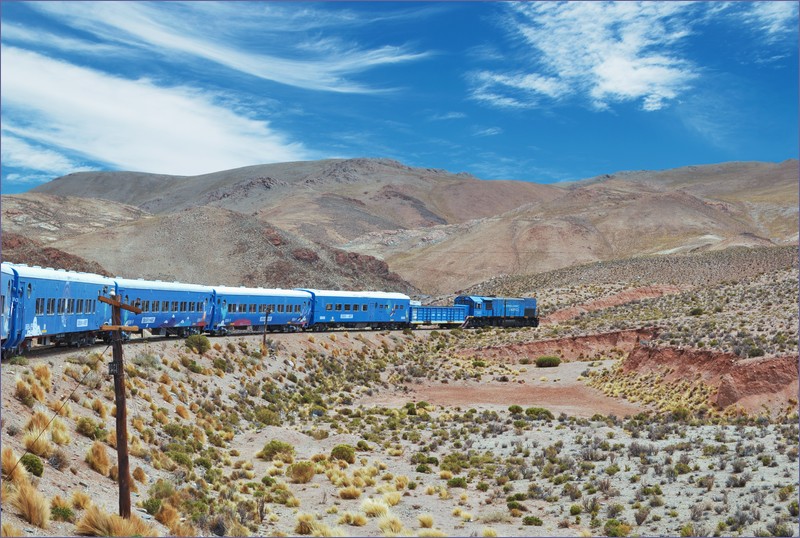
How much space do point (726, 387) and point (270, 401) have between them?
24.4 metres

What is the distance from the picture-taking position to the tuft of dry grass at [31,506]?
1427cm

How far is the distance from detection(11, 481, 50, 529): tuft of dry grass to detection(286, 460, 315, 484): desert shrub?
12.5 meters

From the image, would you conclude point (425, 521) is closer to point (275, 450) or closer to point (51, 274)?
point (275, 450)

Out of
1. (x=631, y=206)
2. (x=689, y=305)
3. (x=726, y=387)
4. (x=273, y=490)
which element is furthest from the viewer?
(x=631, y=206)

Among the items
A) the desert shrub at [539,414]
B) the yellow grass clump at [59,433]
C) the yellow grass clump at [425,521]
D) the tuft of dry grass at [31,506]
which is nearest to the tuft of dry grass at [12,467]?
the tuft of dry grass at [31,506]

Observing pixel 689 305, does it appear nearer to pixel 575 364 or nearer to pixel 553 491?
pixel 575 364

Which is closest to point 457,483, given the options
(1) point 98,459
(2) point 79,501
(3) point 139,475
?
(3) point 139,475

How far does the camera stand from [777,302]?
5562 centimetres

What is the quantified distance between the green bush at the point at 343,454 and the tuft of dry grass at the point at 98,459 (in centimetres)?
1121

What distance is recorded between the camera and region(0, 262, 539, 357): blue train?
2608 cm

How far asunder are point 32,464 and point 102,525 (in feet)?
9.43

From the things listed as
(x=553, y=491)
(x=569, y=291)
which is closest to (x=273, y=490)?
(x=553, y=491)

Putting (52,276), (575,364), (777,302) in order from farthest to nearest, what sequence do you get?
(575,364)
(777,302)
(52,276)

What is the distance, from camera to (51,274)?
28.5 meters
